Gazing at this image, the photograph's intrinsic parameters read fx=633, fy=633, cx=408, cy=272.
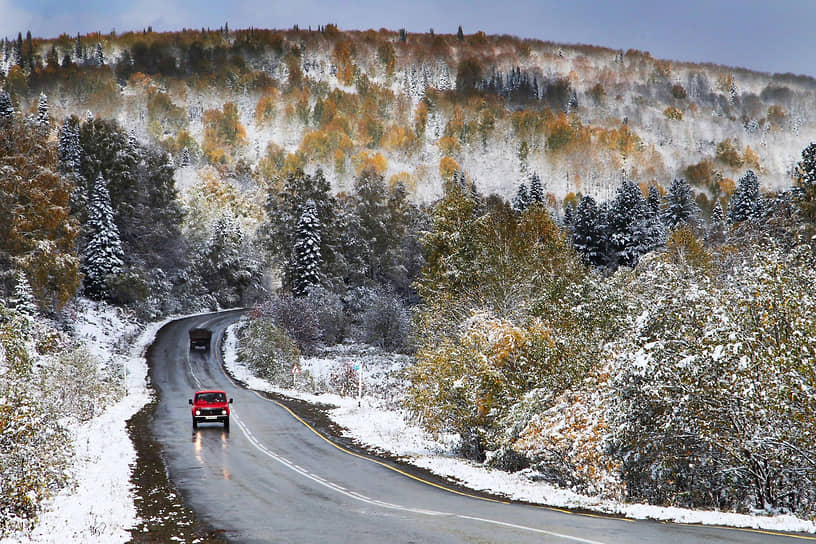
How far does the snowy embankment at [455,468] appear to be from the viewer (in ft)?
36.9

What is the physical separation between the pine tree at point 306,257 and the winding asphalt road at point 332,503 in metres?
36.9

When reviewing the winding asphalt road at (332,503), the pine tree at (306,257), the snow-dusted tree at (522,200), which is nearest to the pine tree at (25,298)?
the winding asphalt road at (332,503)

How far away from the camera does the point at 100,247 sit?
193ft

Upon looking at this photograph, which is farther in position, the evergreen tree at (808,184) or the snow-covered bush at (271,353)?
the snow-covered bush at (271,353)

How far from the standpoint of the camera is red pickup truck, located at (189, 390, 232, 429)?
1033 inches

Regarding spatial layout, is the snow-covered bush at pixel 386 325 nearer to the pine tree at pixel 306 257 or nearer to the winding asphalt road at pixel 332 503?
the pine tree at pixel 306 257

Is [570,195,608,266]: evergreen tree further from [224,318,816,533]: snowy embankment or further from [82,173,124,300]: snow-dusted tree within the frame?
[82,173,124,300]: snow-dusted tree

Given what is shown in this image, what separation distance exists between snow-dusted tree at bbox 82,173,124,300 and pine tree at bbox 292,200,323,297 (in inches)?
653

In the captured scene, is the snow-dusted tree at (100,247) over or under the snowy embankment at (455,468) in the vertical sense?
over

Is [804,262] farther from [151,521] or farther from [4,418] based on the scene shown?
[4,418]

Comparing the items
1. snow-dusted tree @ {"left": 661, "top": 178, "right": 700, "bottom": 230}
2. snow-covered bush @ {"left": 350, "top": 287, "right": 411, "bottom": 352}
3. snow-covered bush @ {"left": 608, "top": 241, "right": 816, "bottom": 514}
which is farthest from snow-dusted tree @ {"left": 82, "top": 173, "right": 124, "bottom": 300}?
snow-dusted tree @ {"left": 661, "top": 178, "right": 700, "bottom": 230}

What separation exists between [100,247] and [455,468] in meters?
51.4

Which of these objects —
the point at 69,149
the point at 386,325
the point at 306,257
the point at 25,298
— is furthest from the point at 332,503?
the point at 69,149

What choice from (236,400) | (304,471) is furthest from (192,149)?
(304,471)
